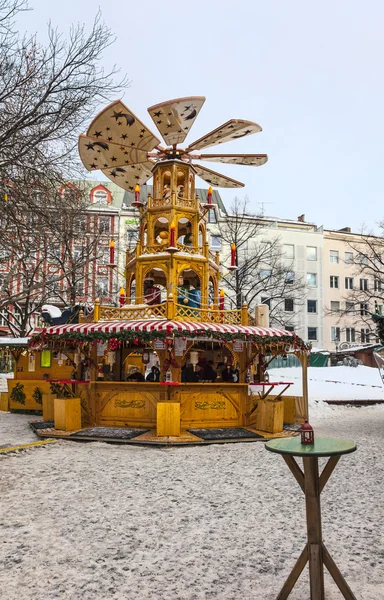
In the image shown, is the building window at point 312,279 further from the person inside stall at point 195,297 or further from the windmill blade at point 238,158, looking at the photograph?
the person inside stall at point 195,297

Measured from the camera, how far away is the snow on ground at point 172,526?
14.2ft

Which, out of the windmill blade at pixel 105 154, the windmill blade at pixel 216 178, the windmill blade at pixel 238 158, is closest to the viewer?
the windmill blade at pixel 105 154

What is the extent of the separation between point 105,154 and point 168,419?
32.8 feet

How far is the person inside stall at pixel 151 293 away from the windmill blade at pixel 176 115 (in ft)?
18.4

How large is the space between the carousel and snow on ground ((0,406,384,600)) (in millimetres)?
3274

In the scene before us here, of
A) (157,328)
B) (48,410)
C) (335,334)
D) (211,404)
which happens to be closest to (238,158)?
(157,328)

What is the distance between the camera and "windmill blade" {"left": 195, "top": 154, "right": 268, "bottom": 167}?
17.6 meters

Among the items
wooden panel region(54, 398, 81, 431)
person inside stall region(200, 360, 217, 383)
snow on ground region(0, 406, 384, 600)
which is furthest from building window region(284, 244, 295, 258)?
snow on ground region(0, 406, 384, 600)

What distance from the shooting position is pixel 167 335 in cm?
1239

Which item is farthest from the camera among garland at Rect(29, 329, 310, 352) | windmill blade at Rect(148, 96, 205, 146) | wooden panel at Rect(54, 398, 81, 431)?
windmill blade at Rect(148, 96, 205, 146)

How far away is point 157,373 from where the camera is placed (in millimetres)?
16344

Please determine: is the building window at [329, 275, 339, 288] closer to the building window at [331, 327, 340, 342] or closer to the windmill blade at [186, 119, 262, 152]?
the building window at [331, 327, 340, 342]

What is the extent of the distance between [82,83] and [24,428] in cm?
1055

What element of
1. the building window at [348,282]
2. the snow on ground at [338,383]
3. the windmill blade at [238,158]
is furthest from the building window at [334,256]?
the windmill blade at [238,158]
